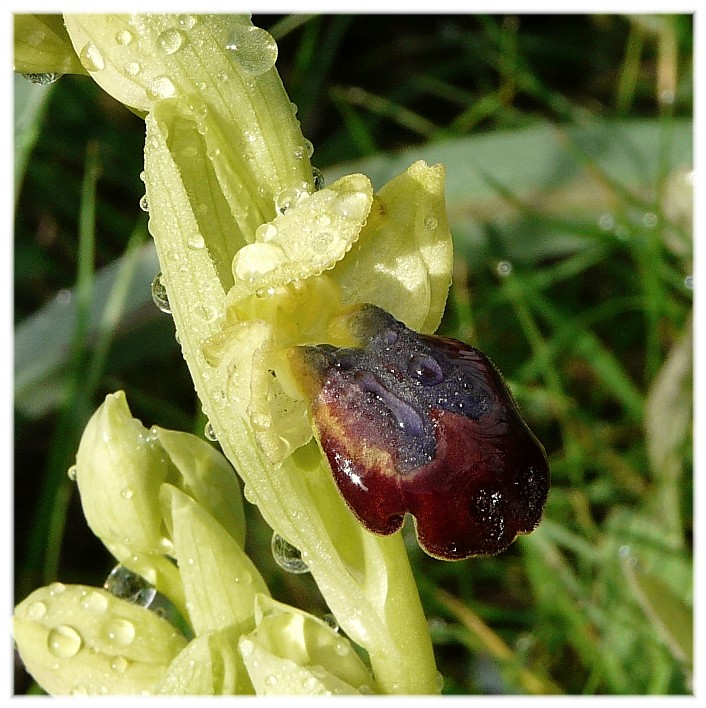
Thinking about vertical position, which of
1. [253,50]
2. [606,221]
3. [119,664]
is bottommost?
[606,221]

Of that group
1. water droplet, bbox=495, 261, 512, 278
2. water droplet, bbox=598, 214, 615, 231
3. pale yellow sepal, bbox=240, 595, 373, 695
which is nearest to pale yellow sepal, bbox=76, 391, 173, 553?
pale yellow sepal, bbox=240, 595, 373, 695

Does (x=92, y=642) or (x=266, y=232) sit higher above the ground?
(x=266, y=232)

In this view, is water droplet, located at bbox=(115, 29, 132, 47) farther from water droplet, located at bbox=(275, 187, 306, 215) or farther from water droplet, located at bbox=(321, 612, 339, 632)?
water droplet, located at bbox=(321, 612, 339, 632)

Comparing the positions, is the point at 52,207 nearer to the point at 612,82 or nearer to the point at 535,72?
the point at 535,72

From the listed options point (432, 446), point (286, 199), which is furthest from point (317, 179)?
point (432, 446)

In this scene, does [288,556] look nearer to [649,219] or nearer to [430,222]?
[430,222]

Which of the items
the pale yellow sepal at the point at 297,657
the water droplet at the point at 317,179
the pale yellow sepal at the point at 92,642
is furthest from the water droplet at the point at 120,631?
the water droplet at the point at 317,179

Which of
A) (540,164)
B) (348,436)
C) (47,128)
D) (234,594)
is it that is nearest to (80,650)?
(234,594)
